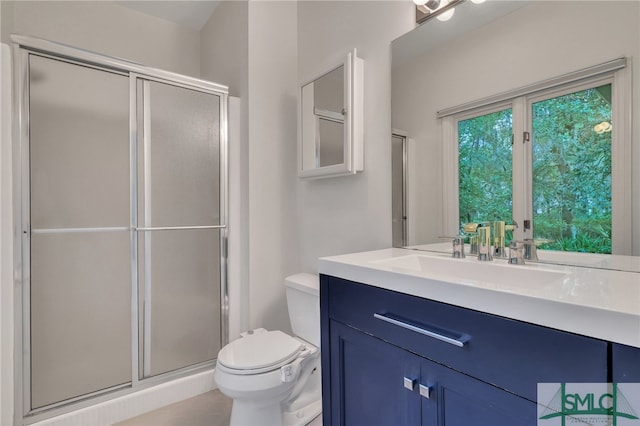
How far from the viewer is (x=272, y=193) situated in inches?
85.0

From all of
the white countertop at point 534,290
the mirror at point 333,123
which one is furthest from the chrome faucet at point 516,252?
the mirror at point 333,123

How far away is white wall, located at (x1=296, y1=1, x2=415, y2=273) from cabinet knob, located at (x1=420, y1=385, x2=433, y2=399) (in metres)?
0.82

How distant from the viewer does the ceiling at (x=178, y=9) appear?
2.35 meters

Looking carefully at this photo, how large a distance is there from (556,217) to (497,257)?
238mm

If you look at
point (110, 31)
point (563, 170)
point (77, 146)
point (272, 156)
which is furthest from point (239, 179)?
point (563, 170)

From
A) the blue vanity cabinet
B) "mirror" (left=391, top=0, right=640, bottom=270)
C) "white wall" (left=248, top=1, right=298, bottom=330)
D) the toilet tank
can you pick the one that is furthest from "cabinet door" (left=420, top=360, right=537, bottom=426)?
"white wall" (left=248, top=1, right=298, bottom=330)

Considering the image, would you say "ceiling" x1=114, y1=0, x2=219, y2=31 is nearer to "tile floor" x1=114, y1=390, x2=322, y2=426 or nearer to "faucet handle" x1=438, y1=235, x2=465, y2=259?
"faucet handle" x1=438, y1=235, x2=465, y2=259

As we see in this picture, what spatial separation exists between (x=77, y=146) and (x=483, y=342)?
82.5 inches

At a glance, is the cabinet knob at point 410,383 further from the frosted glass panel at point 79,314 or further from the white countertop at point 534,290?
the frosted glass panel at point 79,314

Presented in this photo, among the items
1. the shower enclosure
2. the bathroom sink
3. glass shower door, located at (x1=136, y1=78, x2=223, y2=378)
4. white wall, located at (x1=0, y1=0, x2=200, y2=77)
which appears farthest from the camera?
white wall, located at (x1=0, y1=0, x2=200, y2=77)

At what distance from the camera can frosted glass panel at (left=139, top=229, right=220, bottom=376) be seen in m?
1.87

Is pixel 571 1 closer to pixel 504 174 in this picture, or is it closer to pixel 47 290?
pixel 504 174

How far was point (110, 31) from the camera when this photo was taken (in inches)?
92.7

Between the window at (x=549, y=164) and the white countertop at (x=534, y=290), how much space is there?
0.15 meters
